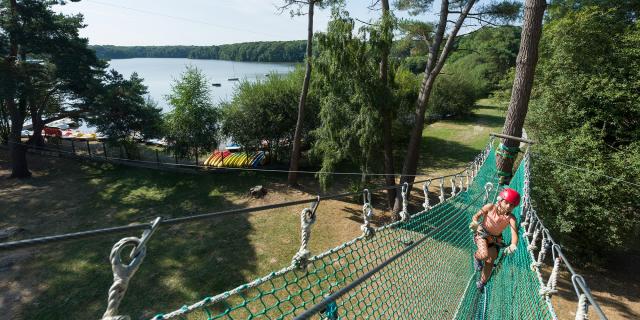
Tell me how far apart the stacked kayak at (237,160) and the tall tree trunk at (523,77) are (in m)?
9.93

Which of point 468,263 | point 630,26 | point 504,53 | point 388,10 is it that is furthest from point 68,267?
point 504,53

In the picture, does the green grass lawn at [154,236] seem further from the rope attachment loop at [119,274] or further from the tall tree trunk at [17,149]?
the rope attachment loop at [119,274]

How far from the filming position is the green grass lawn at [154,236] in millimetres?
6527

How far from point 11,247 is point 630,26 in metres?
12.0

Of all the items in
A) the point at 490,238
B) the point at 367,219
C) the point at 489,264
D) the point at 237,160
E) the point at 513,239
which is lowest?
the point at 237,160

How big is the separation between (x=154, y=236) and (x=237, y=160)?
18.3 feet

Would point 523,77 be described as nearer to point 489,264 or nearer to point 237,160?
point 489,264

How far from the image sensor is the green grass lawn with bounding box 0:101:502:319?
6527 millimetres

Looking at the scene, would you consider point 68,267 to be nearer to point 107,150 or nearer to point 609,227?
point 107,150

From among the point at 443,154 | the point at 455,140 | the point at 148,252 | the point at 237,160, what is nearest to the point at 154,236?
the point at 148,252

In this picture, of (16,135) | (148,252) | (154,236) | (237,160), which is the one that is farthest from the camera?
(237,160)

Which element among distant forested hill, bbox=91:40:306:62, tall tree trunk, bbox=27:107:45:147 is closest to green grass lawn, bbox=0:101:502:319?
tall tree trunk, bbox=27:107:45:147

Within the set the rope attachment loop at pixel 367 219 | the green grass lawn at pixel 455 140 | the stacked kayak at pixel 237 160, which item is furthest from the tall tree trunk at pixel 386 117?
the rope attachment loop at pixel 367 219

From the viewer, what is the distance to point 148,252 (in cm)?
823
